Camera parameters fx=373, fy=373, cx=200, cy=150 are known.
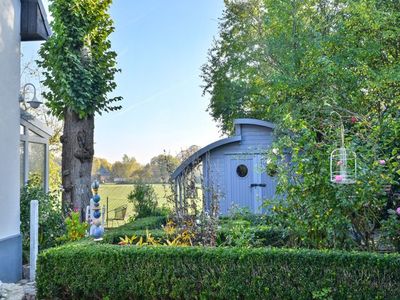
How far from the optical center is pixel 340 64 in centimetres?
902

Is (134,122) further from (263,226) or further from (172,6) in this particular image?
(263,226)

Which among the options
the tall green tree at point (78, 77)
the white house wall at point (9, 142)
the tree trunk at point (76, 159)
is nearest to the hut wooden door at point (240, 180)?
the tall green tree at point (78, 77)

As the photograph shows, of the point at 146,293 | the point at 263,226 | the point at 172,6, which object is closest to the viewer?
the point at 146,293

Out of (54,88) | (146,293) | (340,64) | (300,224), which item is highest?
(340,64)

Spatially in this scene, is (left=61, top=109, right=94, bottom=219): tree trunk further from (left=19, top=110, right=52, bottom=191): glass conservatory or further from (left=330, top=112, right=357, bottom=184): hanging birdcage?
(left=330, top=112, right=357, bottom=184): hanging birdcage

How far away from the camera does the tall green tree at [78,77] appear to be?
303 inches

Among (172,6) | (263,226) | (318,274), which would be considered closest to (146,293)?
(318,274)

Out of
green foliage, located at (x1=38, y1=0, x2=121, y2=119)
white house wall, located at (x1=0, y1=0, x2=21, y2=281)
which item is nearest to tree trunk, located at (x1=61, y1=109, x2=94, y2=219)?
green foliage, located at (x1=38, y1=0, x2=121, y2=119)

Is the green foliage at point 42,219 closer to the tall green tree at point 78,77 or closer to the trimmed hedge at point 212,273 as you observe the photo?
the tall green tree at point 78,77

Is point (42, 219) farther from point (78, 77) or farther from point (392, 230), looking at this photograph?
point (392, 230)

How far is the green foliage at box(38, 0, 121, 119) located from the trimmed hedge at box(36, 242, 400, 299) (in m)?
4.24

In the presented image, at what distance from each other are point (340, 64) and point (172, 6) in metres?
6.59

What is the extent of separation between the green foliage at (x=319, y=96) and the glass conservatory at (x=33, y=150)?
454 centimetres

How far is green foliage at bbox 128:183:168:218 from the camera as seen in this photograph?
33.5 ft
